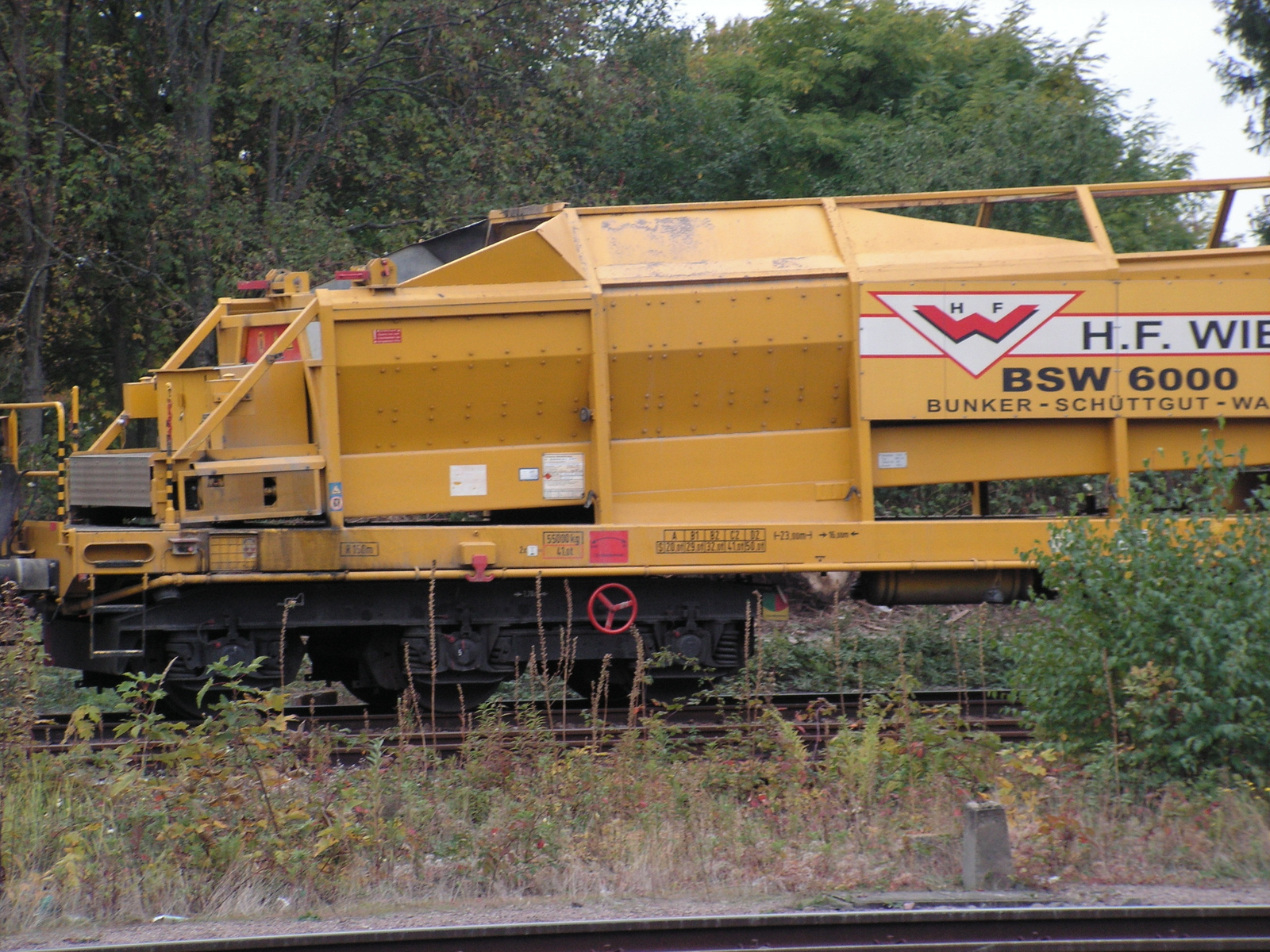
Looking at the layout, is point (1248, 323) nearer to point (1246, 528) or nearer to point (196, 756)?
point (1246, 528)

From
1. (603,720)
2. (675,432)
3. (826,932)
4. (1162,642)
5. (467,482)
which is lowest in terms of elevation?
(826,932)

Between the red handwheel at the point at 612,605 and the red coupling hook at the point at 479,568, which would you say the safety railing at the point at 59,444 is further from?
the red handwheel at the point at 612,605

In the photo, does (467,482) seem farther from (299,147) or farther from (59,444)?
(299,147)

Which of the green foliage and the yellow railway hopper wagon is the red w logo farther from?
the green foliage

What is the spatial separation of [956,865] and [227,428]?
189 inches

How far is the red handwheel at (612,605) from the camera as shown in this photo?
6.94m

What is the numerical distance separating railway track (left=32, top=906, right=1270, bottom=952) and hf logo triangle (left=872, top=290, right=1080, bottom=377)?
372 cm

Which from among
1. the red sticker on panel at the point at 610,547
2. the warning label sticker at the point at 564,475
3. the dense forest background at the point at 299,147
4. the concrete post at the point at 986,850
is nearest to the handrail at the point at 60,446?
the warning label sticker at the point at 564,475

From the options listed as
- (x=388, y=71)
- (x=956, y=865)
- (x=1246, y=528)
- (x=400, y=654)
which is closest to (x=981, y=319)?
(x=1246, y=528)

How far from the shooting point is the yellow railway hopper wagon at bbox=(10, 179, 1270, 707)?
6.71 m

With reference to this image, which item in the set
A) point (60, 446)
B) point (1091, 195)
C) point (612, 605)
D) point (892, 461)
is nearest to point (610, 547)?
point (612, 605)

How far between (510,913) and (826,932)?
3.92ft

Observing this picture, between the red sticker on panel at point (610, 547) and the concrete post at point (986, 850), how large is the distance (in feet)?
9.36

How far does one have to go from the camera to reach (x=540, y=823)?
490 centimetres
